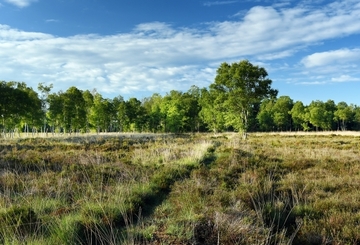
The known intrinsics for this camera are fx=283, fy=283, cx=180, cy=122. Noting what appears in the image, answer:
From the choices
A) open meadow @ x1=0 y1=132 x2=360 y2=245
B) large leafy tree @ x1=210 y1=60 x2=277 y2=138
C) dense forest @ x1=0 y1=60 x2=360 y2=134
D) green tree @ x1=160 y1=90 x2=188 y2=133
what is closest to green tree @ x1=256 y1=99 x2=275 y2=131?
dense forest @ x1=0 y1=60 x2=360 y2=134

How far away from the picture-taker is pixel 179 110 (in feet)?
212

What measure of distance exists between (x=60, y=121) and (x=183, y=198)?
154 ft

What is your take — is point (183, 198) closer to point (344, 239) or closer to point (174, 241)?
point (174, 241)

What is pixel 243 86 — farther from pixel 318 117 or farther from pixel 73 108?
pixel 318 117

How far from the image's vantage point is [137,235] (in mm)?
4574

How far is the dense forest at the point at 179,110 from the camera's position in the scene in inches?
1328

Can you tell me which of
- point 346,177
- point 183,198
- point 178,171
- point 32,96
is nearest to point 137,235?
point 183,198

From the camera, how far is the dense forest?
33.7m

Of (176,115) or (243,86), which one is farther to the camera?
(176,115)

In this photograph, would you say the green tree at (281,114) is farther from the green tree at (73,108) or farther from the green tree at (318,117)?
the green tree at (73,108)

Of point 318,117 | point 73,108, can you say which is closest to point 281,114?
point 318,117

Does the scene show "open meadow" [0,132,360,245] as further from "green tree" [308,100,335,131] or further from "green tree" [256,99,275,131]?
"green tree" [256,99,275,131]

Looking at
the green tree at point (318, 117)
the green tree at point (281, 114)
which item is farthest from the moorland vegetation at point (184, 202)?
the green tree at point (281, 114)

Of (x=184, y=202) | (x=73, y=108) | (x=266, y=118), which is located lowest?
(x=184, y=202)
